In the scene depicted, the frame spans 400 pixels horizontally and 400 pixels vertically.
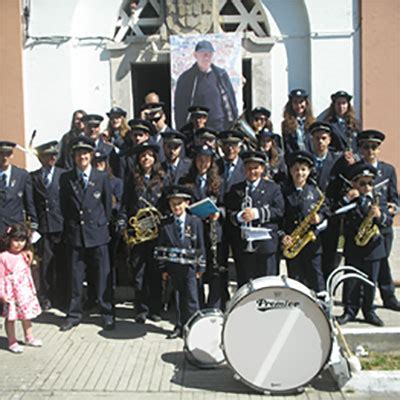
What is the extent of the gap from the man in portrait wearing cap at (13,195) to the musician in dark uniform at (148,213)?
1279 mm

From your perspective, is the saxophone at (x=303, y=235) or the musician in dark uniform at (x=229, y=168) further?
the musician in dark uniform at (x=229, y=168)

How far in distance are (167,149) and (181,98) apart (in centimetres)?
452

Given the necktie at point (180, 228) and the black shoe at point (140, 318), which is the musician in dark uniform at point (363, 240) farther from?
the black shoe at point (140, 318)

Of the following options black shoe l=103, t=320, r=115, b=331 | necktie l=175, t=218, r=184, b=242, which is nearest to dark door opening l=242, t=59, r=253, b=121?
necktie l=175, t=218, r=184, b=242

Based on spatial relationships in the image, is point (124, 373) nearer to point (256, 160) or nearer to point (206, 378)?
point (206, 378)

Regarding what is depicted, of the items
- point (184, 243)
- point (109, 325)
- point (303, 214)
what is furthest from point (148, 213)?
point (303, 214)

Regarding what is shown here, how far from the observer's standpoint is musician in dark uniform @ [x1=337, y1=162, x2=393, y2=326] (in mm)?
7402

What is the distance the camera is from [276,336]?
5.73 metres

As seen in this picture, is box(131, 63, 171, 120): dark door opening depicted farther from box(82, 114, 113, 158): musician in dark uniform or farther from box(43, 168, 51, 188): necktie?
box(43, 168, 51, 188): necktie

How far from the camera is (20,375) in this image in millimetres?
6363

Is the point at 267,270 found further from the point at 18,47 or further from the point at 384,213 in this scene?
the point at 18,47

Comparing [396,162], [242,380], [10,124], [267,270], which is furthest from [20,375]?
[396,162]

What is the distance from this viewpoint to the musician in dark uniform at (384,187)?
7.73 metres

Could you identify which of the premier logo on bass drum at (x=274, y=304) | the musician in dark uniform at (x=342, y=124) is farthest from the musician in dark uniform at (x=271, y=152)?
the premier logo on bass drum at (x=274, y=304)
